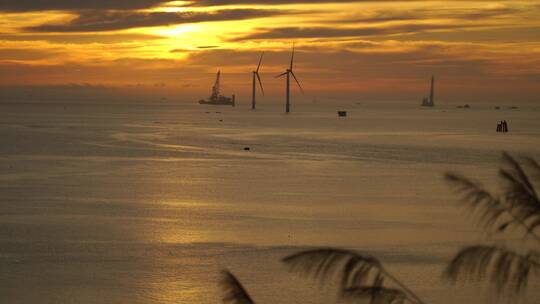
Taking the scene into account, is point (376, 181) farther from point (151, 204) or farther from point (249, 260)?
point (249, 260)

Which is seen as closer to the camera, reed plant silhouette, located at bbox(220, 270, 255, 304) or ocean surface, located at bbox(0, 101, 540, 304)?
reed plant silhouette, located at bbox(220, 270, 255, 304)

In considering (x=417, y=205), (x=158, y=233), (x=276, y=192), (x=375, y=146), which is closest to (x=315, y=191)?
(x=276, y=192)

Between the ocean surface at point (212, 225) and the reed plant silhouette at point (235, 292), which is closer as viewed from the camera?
the reed plant silhouette at point (235, 292)

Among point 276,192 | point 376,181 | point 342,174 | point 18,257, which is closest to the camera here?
point 18,257

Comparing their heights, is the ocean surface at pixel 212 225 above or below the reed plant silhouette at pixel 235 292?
below

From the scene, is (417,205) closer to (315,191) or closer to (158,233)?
(315,191)

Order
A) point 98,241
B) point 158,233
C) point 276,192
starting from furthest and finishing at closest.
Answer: point 276,192, point 158,233, point 98,241

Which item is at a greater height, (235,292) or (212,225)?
(235,292)

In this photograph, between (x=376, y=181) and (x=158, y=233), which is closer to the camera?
(x=158, y=233)

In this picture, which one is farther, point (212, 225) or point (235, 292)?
point (212, 225)

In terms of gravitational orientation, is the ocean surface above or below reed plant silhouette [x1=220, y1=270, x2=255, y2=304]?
below
